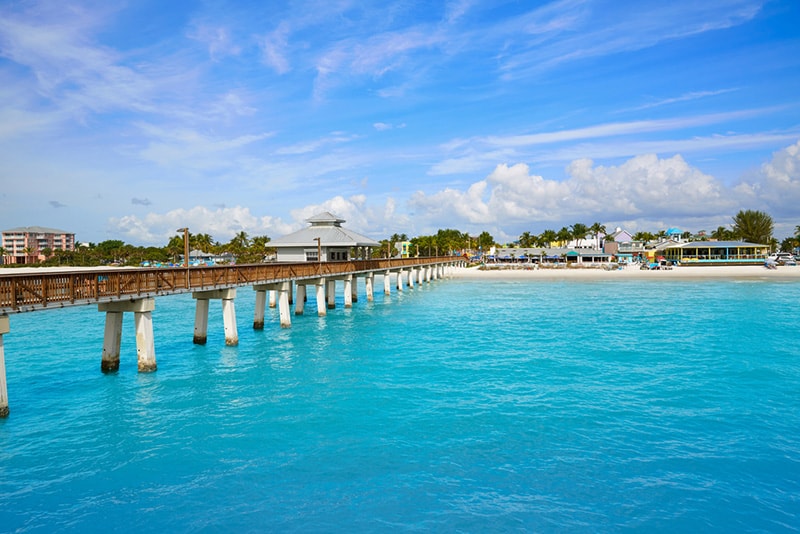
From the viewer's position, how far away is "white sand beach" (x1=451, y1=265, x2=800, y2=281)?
295ft

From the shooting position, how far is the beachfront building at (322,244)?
49.8 meters

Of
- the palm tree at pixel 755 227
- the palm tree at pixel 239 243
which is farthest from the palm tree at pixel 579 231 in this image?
the palm tree at pixel 239 243

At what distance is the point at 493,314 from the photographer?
1730 inches

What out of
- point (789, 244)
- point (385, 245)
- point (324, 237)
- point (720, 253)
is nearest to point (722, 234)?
point (789, 244)

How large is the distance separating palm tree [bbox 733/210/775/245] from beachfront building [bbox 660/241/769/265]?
37.2 metres

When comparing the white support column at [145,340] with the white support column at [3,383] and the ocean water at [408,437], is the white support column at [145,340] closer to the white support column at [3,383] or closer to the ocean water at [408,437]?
the ocean water at [408,437]

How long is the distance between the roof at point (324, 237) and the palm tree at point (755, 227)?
451 ft

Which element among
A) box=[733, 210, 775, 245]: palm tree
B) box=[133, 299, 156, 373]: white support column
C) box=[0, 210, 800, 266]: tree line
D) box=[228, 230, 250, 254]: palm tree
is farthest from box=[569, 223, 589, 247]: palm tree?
box=[133, 299, 156, 373]: white support column

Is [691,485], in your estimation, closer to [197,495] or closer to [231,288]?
[197,495]

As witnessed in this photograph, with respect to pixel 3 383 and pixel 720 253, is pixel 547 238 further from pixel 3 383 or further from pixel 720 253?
pixel 3 383

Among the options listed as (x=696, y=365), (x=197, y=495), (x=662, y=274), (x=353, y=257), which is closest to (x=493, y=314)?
(x=353, y=257)

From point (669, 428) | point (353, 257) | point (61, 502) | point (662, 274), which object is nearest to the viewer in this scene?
point (61, 502)

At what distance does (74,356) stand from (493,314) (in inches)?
1173

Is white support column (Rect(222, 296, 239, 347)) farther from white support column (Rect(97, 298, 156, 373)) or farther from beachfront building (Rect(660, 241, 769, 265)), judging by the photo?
beachfront building (Rect(660, 241, 769, 265))
